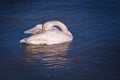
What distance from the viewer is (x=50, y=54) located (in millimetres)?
13266

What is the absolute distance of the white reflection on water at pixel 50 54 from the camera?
12.6 m

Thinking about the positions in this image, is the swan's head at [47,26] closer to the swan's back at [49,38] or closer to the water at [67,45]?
the swan's back at [49,38]

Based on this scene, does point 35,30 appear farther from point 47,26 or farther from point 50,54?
point 50,54

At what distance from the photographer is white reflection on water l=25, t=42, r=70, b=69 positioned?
12586 mm

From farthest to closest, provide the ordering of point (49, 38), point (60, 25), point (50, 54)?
1. point (60, 25)
2. point (49, 38)
3. point (50, 54)

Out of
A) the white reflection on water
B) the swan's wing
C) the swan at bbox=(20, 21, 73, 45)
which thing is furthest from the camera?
the swan's wing

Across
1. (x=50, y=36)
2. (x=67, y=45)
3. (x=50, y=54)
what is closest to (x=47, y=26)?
(x=50, y=36)

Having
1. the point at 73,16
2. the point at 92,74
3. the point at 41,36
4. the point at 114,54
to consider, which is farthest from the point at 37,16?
the point at 92,74

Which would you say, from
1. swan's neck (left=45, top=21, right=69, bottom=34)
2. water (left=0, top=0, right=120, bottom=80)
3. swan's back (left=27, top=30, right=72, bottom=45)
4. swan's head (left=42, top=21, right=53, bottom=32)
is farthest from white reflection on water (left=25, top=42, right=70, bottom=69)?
swan's head (left=42, top=21, right=53, bottom=32)

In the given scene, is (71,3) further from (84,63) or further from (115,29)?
(84,63)

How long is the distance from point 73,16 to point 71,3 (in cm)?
225

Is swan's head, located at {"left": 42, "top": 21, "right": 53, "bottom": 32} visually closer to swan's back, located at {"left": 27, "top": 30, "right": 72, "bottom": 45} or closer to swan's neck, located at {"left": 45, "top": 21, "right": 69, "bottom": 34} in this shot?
swan's neck, located at {"left": 45, "top": 21, "right": 69, "bottom": 34}

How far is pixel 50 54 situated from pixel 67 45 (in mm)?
1084

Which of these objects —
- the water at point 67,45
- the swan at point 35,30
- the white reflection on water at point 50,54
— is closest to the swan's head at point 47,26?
the swan at point 35,30
